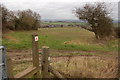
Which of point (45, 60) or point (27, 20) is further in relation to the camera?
point (27, 20)

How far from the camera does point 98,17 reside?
19.6 meters

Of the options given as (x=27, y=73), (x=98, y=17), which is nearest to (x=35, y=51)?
(x=27, y=73)

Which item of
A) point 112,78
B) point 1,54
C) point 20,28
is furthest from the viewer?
point 20,28

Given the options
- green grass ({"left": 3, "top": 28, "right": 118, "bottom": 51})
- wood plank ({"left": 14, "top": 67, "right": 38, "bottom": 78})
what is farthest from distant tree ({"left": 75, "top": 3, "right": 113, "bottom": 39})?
wood plank ({"left": 14, "top": 67, "right": 38, "bottom": 78})

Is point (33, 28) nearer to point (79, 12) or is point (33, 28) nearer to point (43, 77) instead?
point (79, 12)

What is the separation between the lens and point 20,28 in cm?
2952

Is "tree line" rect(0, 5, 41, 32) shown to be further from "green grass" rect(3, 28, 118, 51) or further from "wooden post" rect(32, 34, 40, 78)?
"wooden post" rect(32, 34, 40, 78)

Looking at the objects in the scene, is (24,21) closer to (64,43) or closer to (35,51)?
(64,43)

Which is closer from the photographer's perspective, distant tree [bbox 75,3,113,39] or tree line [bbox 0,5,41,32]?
distant tree [bbox 75,3,113,39]

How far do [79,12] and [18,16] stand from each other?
40.0 ft

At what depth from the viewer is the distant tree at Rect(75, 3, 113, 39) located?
1930cm

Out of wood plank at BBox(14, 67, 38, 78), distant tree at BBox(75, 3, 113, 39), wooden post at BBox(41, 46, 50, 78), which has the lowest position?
wood plank at BBox(14, 67, 38, 78)

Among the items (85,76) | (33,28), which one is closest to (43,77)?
(85,76)

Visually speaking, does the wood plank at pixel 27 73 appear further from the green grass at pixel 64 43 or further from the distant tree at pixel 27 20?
the distant tree at pixel 27 20
